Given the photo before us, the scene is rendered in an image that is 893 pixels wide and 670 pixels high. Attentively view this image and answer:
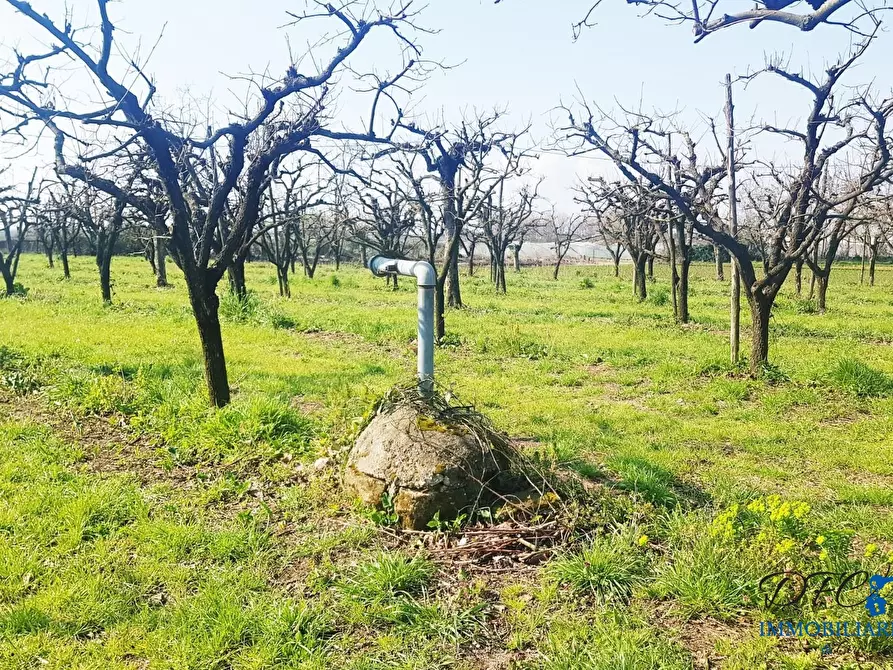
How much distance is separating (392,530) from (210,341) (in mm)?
3545

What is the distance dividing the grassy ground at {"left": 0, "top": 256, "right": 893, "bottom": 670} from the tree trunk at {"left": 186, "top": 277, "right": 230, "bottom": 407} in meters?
0.31

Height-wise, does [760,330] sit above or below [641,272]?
below

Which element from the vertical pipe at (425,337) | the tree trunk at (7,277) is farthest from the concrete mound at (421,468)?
the tree trunk at (7,277)

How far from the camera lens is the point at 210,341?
6.59 m

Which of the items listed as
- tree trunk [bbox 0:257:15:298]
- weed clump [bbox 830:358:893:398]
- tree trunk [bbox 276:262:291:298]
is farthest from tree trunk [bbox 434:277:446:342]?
tree trunk [bbox 0:257:15:298]

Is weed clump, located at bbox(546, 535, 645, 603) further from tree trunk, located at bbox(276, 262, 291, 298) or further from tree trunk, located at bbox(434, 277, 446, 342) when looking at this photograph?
tree trunk, located at bbox(276, 262, 291, 298)

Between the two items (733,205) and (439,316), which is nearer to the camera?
(733,205)

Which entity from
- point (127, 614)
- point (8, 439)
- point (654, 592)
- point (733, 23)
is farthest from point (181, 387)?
point (733, 23)

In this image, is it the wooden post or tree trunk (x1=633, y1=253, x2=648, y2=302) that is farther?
tree trunk (x1=633, y1=253, x2=648, y2=302)

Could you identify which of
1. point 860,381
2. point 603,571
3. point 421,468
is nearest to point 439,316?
point 860,381

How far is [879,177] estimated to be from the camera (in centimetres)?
780

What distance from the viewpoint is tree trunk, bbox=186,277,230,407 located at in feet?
21.6

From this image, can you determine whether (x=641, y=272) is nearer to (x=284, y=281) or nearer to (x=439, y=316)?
(x=439, y=316)

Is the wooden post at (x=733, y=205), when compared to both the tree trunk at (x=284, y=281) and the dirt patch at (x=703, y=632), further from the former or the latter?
the tree trunk at (x=284, y=281)
